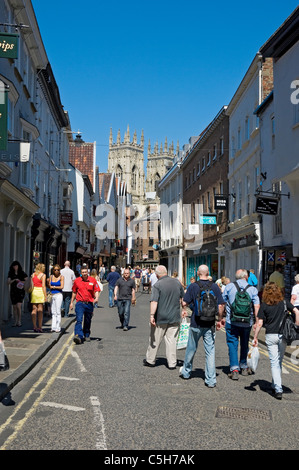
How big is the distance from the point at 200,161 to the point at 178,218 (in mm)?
10056

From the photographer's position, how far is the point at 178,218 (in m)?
48.1

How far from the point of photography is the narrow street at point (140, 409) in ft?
17.6

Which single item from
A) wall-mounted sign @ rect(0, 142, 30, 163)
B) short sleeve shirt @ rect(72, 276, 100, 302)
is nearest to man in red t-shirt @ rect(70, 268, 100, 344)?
short sleeve shirt @ rect(72, 276, 100, 302)

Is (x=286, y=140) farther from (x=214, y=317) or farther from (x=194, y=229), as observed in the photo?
(x=194, y=229)

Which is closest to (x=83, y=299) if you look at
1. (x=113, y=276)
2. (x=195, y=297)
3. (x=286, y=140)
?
(x=195, y=297)

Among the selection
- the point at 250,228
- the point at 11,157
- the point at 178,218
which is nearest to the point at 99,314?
the point at 250,228

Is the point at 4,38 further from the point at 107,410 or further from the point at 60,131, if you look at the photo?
the point at 60,131

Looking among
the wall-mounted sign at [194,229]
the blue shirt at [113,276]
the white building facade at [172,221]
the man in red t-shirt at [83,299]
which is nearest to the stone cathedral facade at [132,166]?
the white building facade at [172,221]

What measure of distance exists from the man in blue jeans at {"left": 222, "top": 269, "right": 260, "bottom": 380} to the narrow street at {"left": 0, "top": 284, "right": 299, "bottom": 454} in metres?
0.27

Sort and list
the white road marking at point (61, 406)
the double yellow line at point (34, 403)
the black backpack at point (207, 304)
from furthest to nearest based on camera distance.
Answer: the black backpack at point (207, 304)
the white road marking at point (61, 406)
the double yellow line at point (34, 403)

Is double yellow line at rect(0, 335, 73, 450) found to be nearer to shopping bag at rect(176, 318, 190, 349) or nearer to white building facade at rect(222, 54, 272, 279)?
shopping bag at rect(176, 318, 190, 349)

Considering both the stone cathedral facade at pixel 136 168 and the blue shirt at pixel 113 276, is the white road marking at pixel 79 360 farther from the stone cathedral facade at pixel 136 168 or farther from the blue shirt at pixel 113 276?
the stone cathedral facade at pixel 136 168

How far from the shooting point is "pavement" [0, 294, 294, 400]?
26.7ft

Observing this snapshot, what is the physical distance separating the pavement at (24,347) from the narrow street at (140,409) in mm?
163
